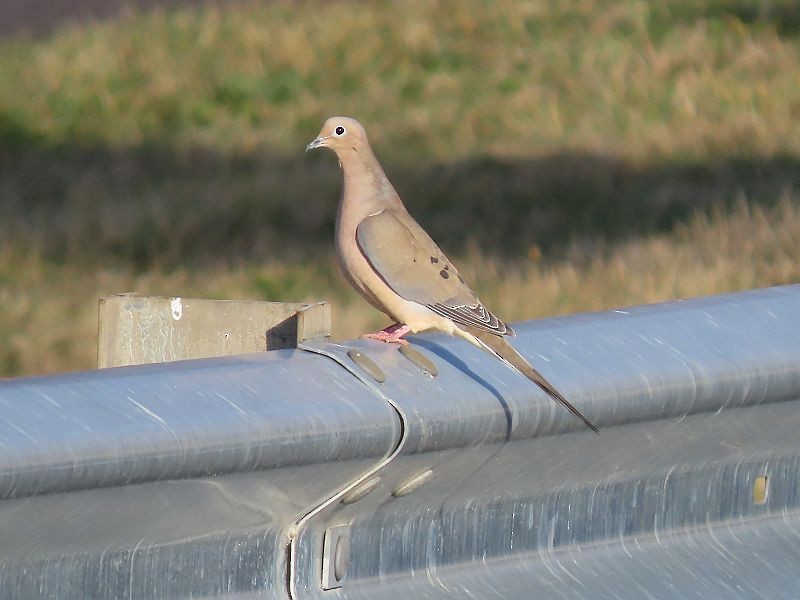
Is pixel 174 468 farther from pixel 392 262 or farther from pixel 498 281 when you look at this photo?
pixel 498 281

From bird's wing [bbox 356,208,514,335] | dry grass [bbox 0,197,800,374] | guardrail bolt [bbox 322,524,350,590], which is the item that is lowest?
dry grass [bbox 0,197,800,374]

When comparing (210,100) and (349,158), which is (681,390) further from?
(210,100)

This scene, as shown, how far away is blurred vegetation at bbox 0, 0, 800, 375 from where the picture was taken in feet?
27.0

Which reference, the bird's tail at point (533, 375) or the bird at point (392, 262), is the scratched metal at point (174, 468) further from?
the bird at point (392, 262)

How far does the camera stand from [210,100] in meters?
13.1

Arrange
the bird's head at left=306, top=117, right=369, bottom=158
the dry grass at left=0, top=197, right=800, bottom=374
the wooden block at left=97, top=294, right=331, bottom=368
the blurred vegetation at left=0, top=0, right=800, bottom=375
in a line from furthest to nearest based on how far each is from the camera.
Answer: the blurred vegetation at left=0, top=0, right=800, bottom=375 < the dry grass at left=0, top=197, right=800, bottom=374 < the bird's head at left=306, top=117, right=369, bottom=158 < the wooden block at left=97, top=294, right=331, bottom=368

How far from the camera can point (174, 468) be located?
209cm

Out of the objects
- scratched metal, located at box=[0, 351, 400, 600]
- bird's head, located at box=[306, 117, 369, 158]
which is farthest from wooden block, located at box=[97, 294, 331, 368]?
bird's head, located at box=[306, 117, 369, 158]

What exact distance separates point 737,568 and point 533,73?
10.4m

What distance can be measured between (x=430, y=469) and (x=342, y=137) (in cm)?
252

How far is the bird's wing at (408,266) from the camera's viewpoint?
15.1 ft

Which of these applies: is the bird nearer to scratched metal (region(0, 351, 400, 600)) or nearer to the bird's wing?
the bird's wing

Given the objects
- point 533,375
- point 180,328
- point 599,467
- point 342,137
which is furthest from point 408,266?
point 533,375

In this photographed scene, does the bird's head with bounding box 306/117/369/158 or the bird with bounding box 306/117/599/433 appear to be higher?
the bird's head with bounding box 306/117/369/158
